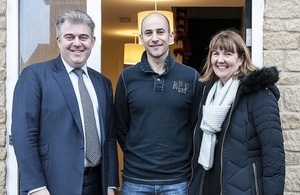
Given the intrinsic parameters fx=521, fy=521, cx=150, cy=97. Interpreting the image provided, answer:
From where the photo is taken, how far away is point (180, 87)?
2.99m

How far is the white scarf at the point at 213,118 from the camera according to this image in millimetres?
2709

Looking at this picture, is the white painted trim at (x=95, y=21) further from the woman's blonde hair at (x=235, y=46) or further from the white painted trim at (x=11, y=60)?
the woman's blonde hair at (x=235, y=46)

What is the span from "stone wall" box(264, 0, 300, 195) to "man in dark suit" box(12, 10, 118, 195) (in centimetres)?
132

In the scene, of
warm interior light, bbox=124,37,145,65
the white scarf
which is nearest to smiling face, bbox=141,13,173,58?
the white scarf

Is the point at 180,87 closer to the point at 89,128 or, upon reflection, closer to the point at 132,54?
the point at 89,128

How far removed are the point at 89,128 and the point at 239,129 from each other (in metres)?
0.79

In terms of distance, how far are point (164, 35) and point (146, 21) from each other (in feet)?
0.44

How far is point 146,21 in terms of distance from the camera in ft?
9.82

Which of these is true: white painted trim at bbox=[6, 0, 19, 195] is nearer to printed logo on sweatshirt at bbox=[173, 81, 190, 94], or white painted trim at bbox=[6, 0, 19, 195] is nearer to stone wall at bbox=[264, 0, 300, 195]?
printed logo on sweatshirt at bbox=[173, 81, 190, 94]

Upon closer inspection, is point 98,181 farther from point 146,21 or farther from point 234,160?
point 146,21

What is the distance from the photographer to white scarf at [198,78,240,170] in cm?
271

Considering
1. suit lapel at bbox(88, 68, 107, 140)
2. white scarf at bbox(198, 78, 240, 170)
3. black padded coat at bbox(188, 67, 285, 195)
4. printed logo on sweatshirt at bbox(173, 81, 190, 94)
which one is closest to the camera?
black padded coat at bbox(188, 67, 285, 195)

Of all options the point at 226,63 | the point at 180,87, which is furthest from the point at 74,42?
the point at 226,63

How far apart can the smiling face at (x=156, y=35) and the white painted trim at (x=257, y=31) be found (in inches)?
33.7
